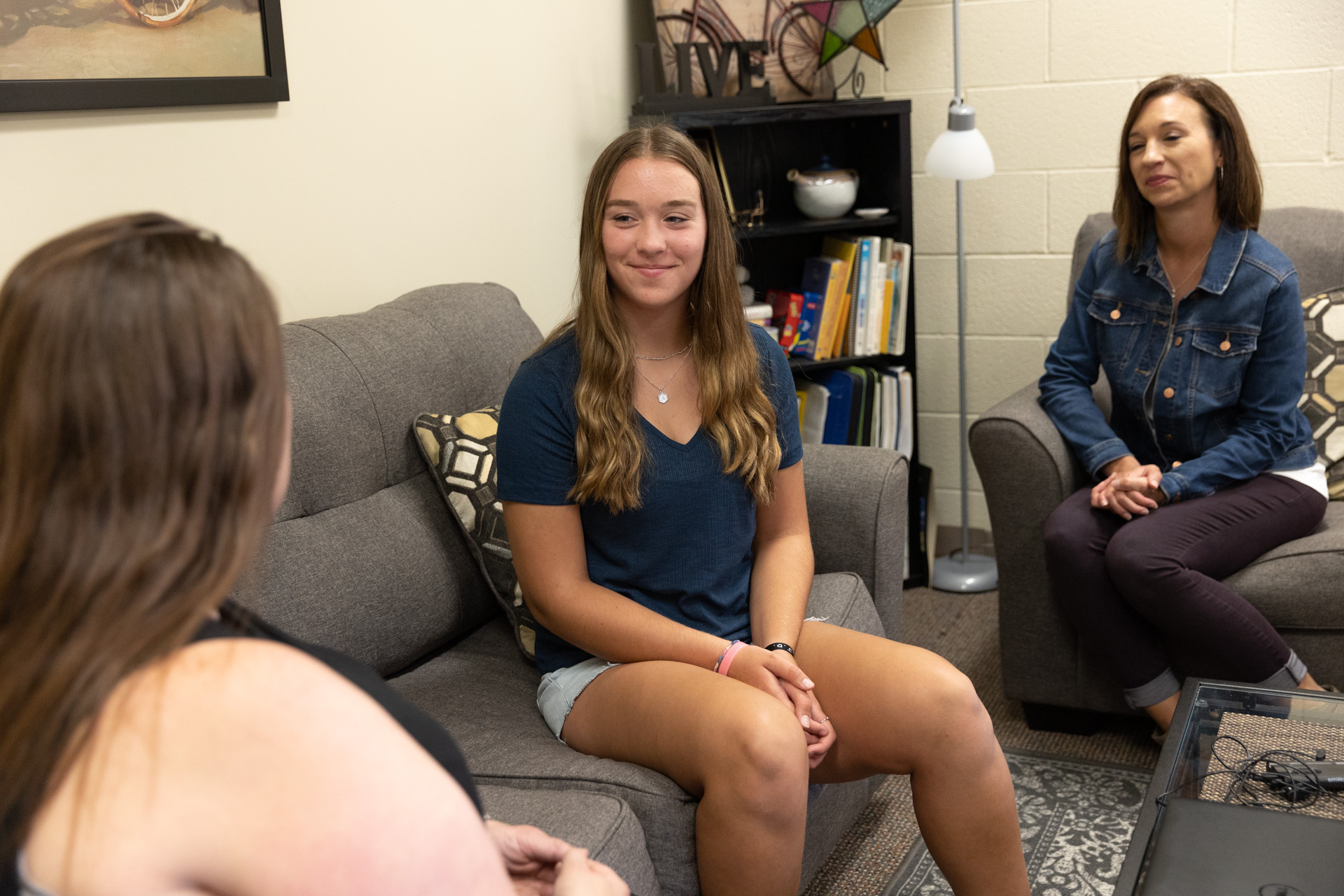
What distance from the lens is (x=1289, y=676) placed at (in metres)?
1.93

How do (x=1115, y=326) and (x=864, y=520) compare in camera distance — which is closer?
(x=864, y=520)

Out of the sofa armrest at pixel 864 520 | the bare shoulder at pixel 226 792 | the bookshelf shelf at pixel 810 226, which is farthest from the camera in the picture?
the bookshelf shelf at pixel 810 226

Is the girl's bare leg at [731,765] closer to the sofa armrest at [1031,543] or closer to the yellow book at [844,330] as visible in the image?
the sofa armrest at [1031,543]

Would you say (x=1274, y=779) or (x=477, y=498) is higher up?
(x=477, y=498)

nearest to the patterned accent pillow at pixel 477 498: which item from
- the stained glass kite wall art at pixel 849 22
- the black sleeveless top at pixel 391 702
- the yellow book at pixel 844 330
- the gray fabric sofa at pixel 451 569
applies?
the gray fabric sofa at pixel 451 569

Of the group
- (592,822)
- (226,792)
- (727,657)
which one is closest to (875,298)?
(727,657)

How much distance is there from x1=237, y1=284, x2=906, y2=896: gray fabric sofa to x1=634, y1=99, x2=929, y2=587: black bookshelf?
949 mm

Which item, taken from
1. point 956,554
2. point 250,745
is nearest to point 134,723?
point 250,745

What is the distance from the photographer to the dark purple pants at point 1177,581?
1.92 meters

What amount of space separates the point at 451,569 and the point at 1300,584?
1.42m

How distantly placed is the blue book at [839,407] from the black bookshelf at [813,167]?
40mm

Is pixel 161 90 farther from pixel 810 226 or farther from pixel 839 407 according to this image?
pixel 839 407

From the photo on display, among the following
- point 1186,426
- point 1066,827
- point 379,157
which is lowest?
point 1066,827

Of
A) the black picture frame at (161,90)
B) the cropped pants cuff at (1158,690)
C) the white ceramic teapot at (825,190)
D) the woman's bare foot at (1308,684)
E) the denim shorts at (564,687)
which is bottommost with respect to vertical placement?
the cropped pants cuff at (1158,690)
